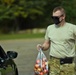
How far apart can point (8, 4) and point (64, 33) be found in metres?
46.0

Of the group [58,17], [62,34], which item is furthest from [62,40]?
[58,17]

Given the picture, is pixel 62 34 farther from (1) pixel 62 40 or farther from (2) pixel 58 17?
(2) pixel 58 17

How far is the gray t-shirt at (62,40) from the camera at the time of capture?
22.2ft

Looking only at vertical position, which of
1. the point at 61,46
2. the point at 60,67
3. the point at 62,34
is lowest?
the point at 60,67

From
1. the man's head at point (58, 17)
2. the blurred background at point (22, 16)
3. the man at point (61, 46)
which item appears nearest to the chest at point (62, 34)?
the man at point (61, 46)

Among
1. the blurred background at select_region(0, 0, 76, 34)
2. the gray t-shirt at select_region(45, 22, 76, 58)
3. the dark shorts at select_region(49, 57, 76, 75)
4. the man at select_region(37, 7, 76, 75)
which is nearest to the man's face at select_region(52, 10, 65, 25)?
the man at select_region(37, 7, 76, 75)

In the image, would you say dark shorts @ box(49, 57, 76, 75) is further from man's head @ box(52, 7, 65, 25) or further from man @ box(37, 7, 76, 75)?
man's head @ box(52, 7, 65, 25)

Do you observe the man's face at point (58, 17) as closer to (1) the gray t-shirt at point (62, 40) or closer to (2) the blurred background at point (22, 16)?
(1) the gray t-shirt at point (62, 40)

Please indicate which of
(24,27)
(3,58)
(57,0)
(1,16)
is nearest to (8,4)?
(1,16)

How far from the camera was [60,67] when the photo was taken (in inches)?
268

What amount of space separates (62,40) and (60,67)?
0.45 meters

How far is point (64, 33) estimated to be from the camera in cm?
680

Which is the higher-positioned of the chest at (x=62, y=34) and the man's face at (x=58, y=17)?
the man's face at (x=58, y=17)

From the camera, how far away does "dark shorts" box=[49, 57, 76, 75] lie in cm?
677
